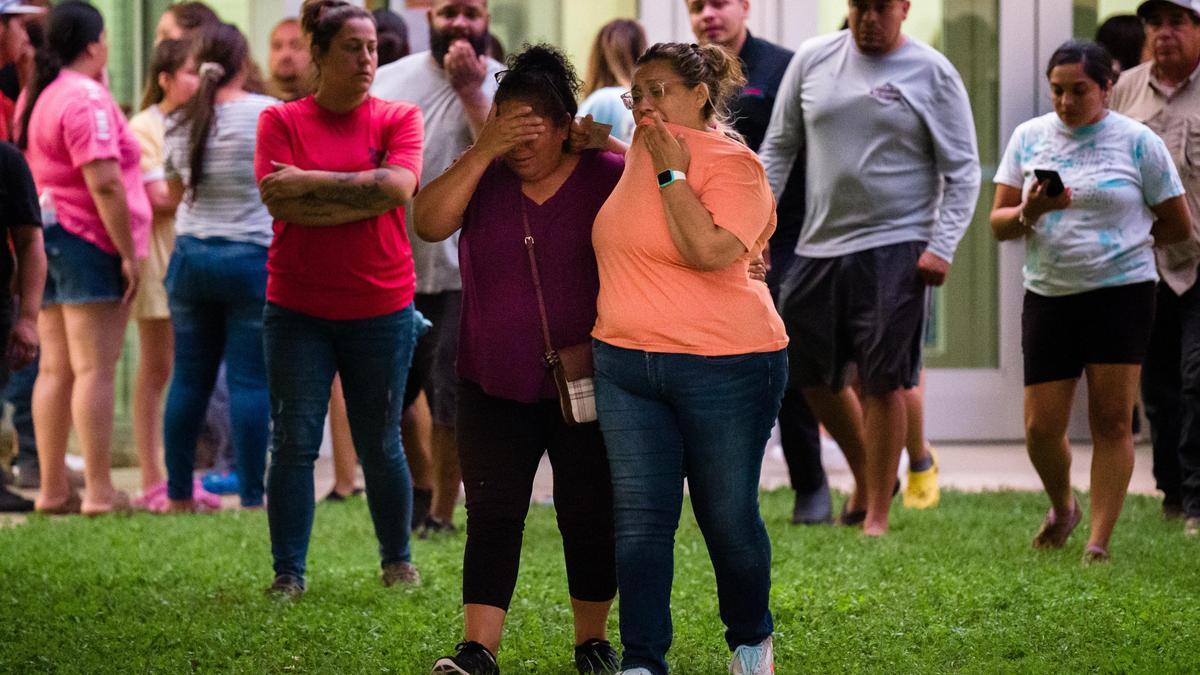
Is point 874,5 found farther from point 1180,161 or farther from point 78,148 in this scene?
point 78,148

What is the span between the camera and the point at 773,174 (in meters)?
7.48

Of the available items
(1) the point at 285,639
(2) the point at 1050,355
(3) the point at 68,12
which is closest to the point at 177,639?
(1) the point at 285,639

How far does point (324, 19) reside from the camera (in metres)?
5.56

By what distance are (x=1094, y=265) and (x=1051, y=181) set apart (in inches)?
14.7

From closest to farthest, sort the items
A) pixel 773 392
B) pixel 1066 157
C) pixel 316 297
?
pixel 773 392
pixel 316 297
pixel 1066 157

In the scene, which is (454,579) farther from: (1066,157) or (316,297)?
(1066,157)

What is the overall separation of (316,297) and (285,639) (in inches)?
43.7

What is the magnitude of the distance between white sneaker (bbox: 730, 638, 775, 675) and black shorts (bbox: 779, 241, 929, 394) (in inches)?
111

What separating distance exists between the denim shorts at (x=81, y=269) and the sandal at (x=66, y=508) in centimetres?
92

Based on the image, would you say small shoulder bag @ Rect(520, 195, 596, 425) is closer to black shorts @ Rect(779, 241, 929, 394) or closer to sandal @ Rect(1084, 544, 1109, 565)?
sandal @ Rect(1084, 544, 1109, 565)

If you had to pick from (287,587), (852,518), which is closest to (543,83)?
(287,587)

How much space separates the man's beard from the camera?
7.05 metres

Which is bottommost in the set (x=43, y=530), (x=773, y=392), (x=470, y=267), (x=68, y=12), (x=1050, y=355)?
(x=43, y=530)

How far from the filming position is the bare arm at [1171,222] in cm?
635
